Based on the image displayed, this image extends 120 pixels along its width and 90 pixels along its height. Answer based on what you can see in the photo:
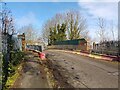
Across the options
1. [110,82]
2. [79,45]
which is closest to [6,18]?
[110,82]

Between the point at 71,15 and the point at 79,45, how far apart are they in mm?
27040

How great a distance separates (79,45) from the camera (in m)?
51.0

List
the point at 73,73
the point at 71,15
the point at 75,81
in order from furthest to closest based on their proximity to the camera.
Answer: the point at 71,15, the point at 73,73, the point at 75,81

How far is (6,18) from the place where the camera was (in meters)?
28.8

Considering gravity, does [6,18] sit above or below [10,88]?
above

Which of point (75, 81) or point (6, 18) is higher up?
point (6, 18)

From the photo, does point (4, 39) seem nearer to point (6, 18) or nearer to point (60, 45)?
point (6, 18)

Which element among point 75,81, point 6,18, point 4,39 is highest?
point 6,18

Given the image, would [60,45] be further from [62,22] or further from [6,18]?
[6,18]

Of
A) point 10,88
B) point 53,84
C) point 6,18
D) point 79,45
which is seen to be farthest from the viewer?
point 79,45

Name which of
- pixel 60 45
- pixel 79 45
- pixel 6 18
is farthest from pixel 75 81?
pixel 60 45

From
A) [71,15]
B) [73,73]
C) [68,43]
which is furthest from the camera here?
[71,15]

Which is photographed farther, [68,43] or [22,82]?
[68,43]

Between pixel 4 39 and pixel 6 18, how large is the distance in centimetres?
1195
